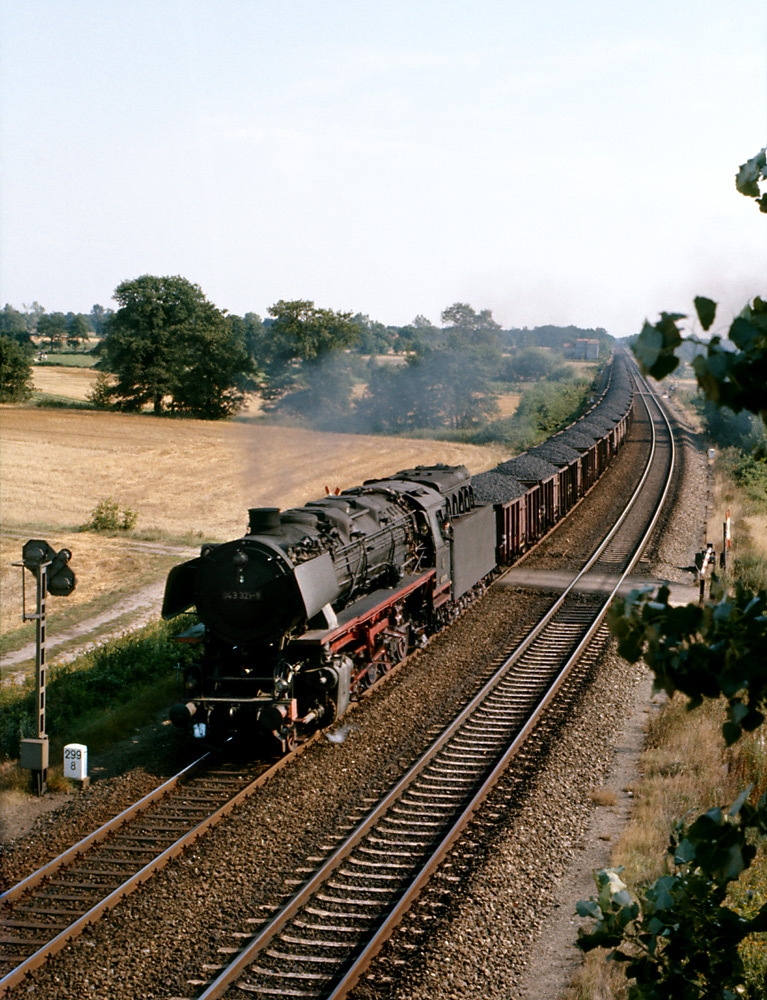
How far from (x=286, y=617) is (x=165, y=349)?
57.6m

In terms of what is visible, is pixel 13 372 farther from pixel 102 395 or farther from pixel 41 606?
pixel 41 606

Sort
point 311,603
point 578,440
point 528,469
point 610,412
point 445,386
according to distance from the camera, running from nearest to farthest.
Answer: point 311,603 < point 528,469 < point 578,440 < point 610,412 < point 445,386

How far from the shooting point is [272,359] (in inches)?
2090

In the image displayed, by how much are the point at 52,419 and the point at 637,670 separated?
54.7 m

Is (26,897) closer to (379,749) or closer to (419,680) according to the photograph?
(379,749)

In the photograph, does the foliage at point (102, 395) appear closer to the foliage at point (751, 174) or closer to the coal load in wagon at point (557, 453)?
the coal load in wagon at point (557, 453)

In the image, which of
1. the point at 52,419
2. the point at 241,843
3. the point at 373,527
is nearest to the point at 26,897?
the point at 241,843

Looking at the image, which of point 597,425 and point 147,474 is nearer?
point 597,425

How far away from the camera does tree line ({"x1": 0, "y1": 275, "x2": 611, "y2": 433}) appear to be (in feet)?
175

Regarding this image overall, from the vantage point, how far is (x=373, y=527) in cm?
1508

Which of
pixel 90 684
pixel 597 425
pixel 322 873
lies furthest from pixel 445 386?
pixel 322 873

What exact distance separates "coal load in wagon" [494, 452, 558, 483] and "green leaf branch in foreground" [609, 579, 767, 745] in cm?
2556

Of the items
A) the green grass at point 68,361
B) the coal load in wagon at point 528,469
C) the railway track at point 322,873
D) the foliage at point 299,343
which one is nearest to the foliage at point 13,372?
the foliage at point 299,343

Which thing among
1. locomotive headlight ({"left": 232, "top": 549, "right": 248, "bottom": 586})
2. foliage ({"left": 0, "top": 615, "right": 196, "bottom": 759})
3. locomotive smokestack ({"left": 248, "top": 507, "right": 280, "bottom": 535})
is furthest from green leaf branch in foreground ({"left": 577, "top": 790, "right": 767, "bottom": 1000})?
foliage ({"left": 0, "top": 615, "right": 196, "bottom": 759})
